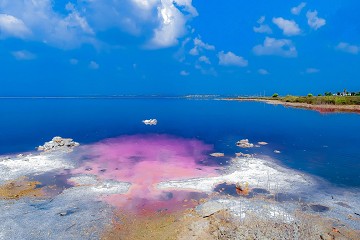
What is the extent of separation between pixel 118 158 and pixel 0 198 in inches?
620

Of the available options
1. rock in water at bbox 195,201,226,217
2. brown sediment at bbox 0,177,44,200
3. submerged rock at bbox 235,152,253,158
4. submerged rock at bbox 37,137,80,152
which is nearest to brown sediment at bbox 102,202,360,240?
rock in water at bbox 195,201,226,217

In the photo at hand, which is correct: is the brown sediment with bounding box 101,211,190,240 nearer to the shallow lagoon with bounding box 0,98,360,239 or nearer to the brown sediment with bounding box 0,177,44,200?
the shallow lagoon with bounding box 0,98,360,239

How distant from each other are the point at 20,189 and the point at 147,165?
530 inches

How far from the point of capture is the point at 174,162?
3556cm

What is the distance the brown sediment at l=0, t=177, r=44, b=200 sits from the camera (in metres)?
24.2

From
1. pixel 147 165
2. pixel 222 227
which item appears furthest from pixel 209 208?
pixel 147 165

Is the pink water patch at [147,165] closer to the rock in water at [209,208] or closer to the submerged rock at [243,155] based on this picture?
the rock in water at [209,208]

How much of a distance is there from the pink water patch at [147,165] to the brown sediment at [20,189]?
17.7 feet

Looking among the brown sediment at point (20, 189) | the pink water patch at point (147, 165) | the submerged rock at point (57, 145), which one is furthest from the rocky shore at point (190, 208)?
the submerged rock at point (57, 145)

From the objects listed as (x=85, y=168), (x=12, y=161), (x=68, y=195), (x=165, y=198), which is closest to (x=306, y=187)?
(x=165, y=198)

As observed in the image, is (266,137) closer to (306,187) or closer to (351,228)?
(306,187)

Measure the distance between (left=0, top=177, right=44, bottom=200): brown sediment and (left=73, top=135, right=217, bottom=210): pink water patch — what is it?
5.40m

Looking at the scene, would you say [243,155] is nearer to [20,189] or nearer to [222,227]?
[222,227]

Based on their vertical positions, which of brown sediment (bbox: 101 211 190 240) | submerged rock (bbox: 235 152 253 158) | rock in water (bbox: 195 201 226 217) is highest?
submerged rock (bbox: 235 152 253 158)
